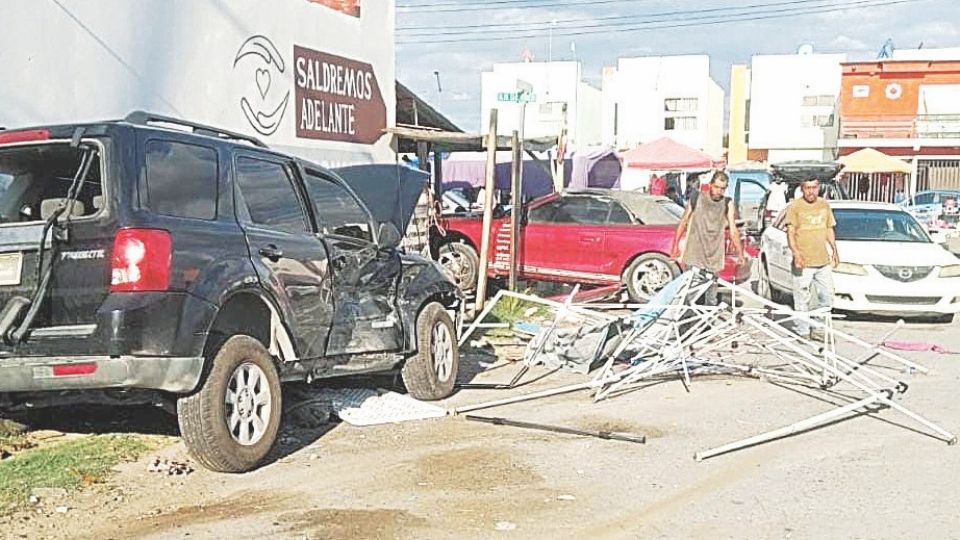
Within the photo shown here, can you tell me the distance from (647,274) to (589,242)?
94 centimetres

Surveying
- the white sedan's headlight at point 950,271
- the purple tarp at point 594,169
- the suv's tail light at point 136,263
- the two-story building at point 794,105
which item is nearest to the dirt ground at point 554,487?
the suv's tail light at point 136,263

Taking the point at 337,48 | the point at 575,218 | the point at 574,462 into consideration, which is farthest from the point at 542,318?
the point at 574,462

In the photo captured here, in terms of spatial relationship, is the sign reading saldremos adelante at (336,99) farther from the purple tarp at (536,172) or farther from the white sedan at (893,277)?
the purple tarp at (536,172)

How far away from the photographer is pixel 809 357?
8.37m

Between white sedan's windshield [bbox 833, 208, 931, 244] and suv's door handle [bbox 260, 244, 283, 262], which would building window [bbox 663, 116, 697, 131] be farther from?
suv's door handle [bbox 260, 244, 283, 262]

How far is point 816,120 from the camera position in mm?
51500

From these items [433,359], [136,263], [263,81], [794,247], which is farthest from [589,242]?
[136,263]

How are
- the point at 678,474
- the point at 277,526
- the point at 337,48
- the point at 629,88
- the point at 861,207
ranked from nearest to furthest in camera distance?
the point at 277,526 < the point at 678,474 < the point at 337,48 < the point at 861,207 < the point at 629,88

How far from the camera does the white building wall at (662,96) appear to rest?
52781mm

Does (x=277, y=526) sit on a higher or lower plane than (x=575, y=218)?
lower

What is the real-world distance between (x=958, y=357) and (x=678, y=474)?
235 inches

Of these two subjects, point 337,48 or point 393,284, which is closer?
point 393,284

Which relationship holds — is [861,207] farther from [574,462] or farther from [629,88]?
[629,88]

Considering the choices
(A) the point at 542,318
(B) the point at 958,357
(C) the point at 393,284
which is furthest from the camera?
(A) the point at 542,318
